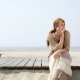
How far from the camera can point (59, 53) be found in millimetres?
3496

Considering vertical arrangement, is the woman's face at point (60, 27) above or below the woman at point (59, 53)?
above

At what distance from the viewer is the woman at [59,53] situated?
3.41 metres

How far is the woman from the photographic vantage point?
3.41 m

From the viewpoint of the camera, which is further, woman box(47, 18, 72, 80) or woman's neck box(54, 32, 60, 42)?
woman's neck box(54, 32, 60, 42)

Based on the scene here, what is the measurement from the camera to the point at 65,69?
343cm

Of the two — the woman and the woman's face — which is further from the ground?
the woman's face

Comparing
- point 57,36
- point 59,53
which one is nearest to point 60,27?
point 57,36

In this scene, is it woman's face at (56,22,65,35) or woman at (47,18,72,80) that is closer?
woman at (47,18,72,80)

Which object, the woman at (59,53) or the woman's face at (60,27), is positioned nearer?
the woman at (59,53)

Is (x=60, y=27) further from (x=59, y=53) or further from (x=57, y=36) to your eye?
(x=59, y=53)

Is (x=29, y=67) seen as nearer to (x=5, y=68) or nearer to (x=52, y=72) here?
(x=5, y=68)

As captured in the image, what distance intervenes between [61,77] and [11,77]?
1328 millimetres

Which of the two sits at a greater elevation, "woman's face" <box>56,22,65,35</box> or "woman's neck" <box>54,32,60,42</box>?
"woman's face" <box>56,22,65,35</box>

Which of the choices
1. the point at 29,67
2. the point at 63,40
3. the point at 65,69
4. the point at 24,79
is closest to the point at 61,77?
the point at 65,69
